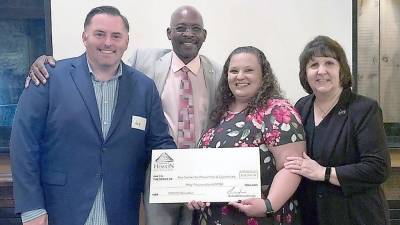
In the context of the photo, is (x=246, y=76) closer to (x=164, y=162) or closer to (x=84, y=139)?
(x=164, y=162)

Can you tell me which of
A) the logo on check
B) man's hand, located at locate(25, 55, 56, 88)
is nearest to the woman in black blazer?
the logo on check

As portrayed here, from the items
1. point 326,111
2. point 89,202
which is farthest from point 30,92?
point 326,111

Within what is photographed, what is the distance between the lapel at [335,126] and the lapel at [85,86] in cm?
97

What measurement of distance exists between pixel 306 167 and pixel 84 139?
3.12ft

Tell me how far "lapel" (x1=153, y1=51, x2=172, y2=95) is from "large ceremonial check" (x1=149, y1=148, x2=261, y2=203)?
0.44 meters

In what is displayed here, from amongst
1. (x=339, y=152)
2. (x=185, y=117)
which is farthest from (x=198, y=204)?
(x=339, y=152)

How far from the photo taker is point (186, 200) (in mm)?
1939

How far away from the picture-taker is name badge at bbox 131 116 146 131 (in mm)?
2028

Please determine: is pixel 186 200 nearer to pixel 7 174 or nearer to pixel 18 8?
pixel 7 174

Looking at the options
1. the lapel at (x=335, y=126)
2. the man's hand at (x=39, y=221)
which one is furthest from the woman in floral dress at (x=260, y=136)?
the man's hand at (x=39, y=221)

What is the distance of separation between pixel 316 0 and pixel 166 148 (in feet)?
5.11

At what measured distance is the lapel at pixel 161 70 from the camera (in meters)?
2.32

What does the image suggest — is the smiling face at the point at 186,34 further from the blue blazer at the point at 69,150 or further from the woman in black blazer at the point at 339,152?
the woman in black blazer at the point at 339,152

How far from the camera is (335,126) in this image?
6.28 ft
